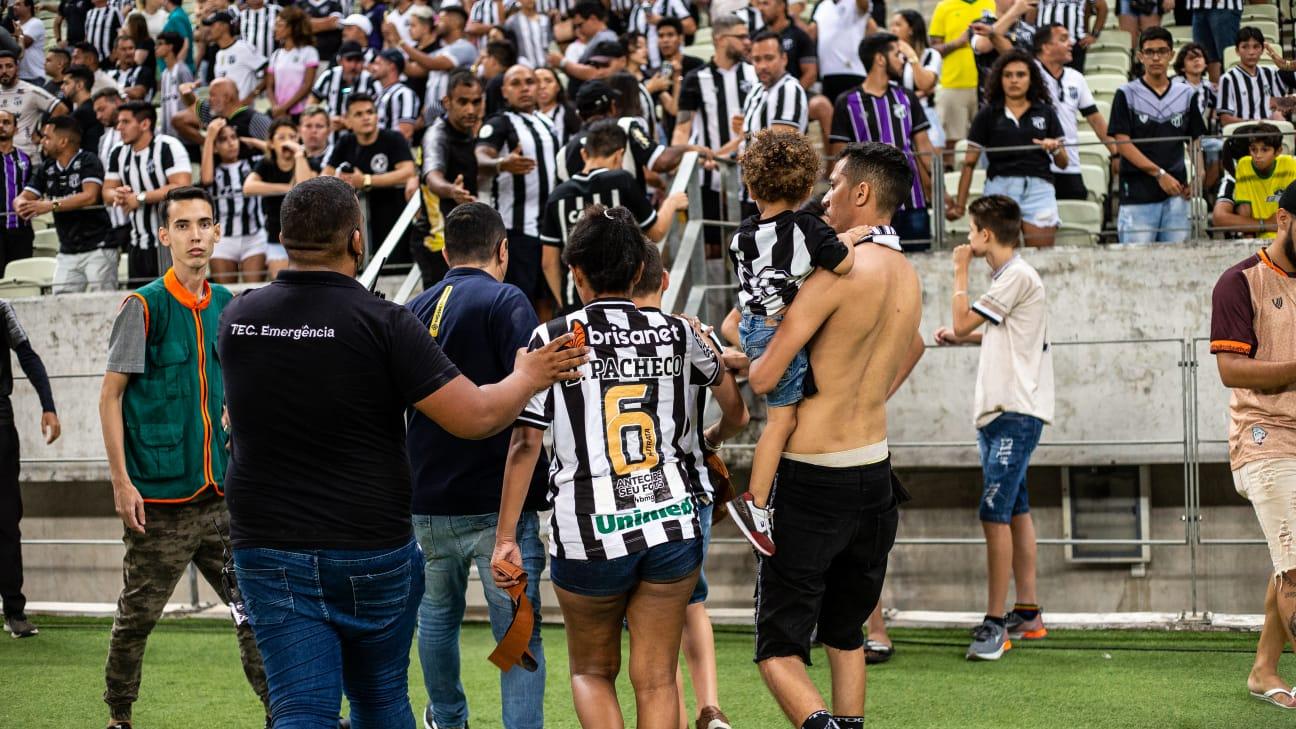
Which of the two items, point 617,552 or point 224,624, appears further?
point 224,624

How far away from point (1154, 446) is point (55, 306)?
289 inches

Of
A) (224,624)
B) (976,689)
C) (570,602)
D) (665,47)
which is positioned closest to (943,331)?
(976,689)

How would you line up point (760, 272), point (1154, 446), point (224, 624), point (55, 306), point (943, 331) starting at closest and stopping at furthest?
point (760, 272), point (943, 331), point (1154, 446), point (224, 624), point (55, 306)

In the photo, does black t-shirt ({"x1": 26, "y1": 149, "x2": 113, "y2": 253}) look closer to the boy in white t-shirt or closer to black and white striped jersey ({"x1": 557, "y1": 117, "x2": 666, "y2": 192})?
black and white striped jersey ({"x1": 557, "y1": 117, "x2": 666, "y2": 192})

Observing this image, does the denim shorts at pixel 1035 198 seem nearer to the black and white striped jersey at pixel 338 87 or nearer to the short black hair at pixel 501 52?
the short black hair at pixel 501 52

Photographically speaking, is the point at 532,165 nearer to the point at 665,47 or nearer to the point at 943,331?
the point at 943,331

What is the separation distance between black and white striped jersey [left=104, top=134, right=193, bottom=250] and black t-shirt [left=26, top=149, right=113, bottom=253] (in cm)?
15

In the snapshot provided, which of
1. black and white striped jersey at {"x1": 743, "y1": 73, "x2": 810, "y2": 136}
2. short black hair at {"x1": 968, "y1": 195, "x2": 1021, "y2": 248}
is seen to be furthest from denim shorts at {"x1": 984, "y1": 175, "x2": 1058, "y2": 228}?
short black hair at {"x1": 968, "y1": 195, "x2": 1021, "y2": 248}

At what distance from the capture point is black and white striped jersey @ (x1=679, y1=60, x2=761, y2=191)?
897cm

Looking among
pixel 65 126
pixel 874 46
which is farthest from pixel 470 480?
pixel 65 126

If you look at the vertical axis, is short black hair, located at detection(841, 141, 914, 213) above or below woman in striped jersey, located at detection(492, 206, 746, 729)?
above

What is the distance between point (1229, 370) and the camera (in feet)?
15.5

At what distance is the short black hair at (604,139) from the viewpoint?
20.7 feet

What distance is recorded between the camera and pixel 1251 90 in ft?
27.7
